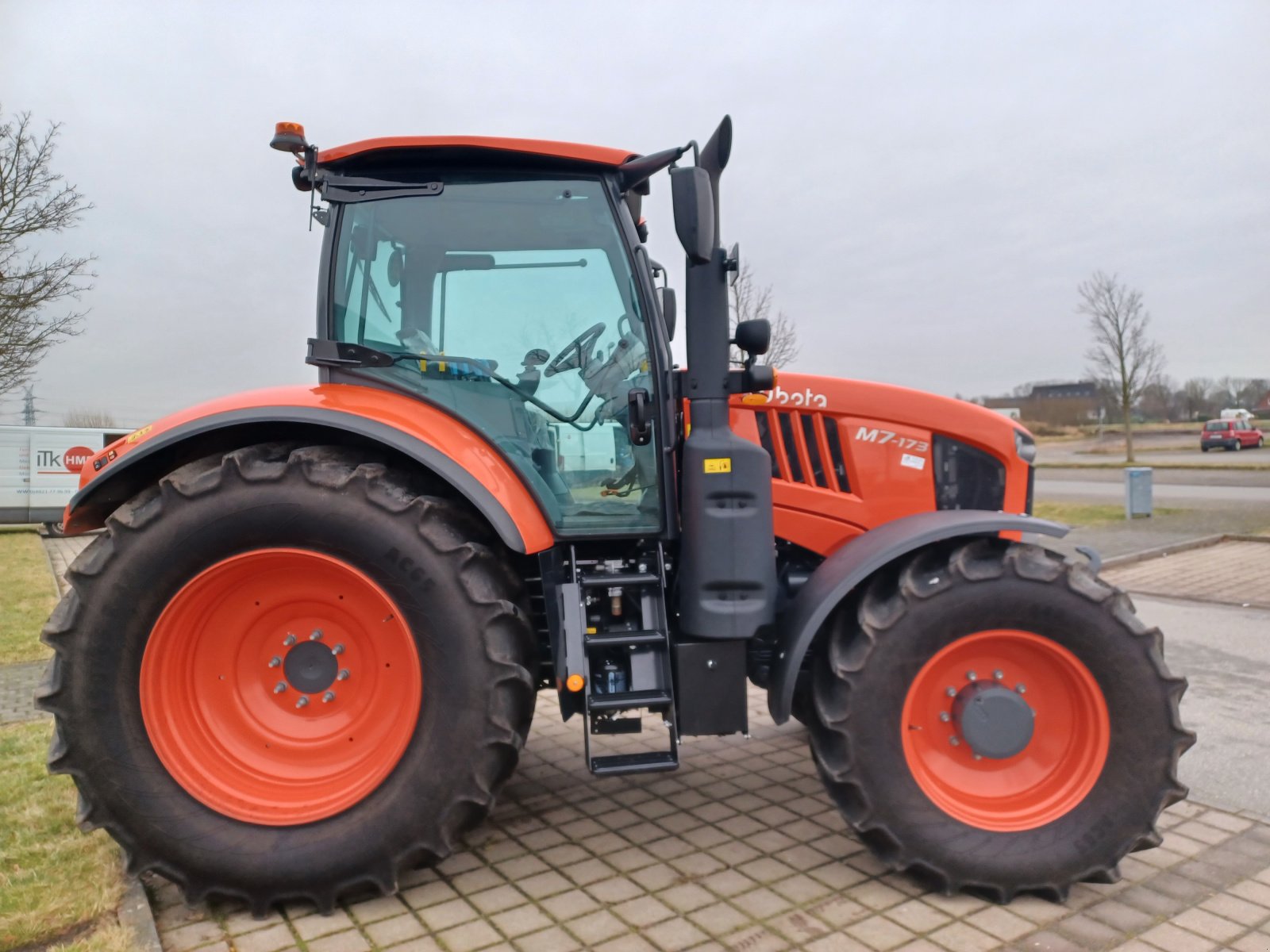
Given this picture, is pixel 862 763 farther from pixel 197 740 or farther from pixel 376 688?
pixel 197 740

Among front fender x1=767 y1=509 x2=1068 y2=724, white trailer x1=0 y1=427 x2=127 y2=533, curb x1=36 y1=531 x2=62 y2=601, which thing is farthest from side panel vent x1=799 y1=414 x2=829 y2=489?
white trailer x1=0 y1=427 x2=127 y2=533

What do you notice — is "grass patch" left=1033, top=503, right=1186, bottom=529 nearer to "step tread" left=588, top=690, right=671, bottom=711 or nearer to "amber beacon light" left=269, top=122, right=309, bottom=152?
"step tread" left=588, top=690, right=671, bottom=711

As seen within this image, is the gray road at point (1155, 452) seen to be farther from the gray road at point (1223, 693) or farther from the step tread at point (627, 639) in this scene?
the step tread at point (627, 639)

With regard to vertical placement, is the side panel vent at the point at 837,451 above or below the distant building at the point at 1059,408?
below

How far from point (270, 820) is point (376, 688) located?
520mm

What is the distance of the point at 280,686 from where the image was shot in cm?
309

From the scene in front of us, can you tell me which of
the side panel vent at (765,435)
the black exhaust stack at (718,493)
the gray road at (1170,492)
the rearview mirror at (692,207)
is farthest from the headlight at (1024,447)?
the gray road at (1170,492)

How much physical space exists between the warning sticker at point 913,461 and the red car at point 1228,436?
40473 millimetres

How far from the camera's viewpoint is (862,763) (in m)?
2.93

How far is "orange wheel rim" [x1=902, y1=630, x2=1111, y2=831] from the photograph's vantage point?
2.97 meters

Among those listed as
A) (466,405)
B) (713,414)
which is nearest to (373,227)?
(466,405)

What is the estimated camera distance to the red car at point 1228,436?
36906 mm

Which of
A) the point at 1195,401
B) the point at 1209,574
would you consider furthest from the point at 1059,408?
the point at 1209,574

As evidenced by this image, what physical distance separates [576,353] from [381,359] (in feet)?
2.33
